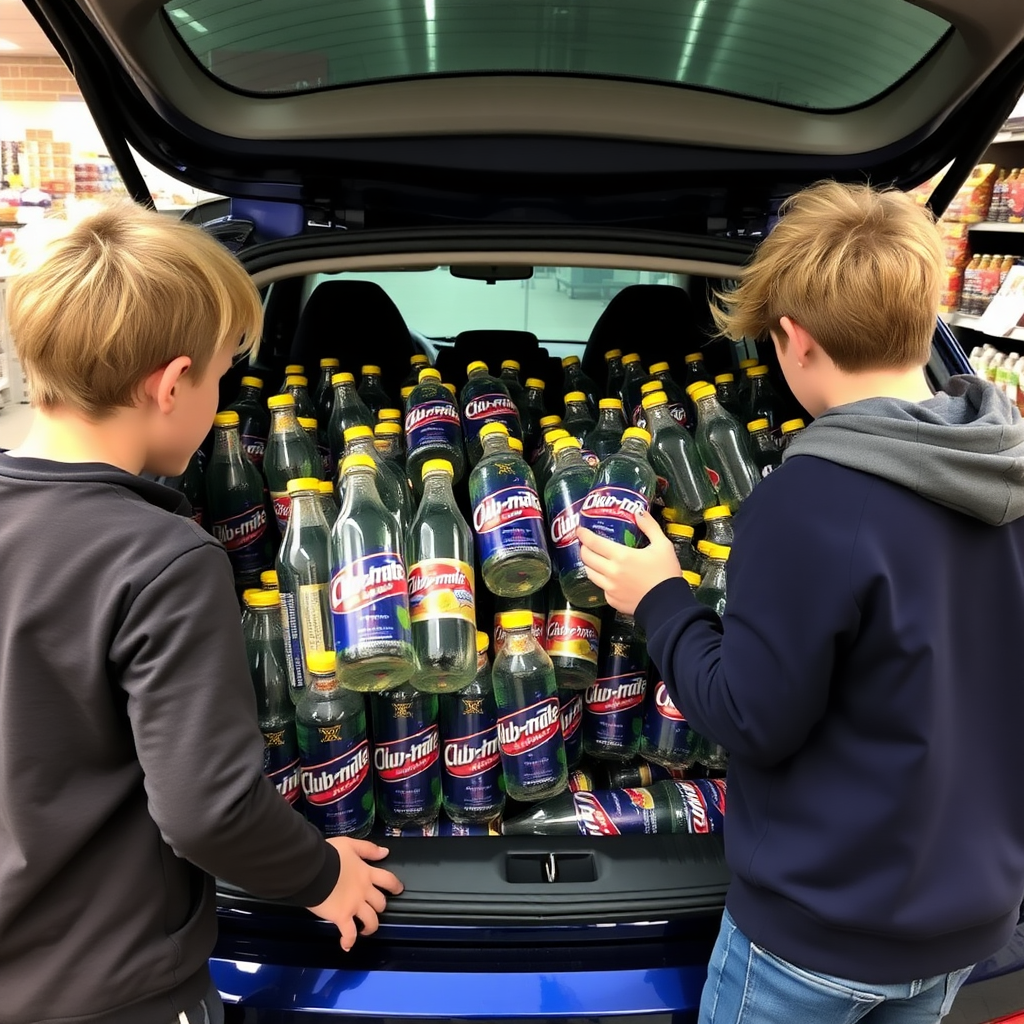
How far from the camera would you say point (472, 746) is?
139cm

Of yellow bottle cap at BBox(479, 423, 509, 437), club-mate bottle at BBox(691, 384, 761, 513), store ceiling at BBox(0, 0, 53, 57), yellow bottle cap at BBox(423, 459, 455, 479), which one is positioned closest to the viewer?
yellow bottle cap at BBox(423, 459, 455, 479)

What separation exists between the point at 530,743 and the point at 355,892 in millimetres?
347

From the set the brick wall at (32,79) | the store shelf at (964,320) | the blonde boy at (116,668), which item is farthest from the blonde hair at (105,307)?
the brick wall at (32,79)

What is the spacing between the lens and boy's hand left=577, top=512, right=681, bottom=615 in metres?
1.17

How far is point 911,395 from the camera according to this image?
102cm

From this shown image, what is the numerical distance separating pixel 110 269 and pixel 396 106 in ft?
2.59

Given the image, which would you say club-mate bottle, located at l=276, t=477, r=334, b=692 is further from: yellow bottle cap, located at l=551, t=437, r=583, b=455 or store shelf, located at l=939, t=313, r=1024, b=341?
store shelf, located at l=939, t=313, r=1024, b=341

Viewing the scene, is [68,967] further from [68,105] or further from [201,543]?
[68,105]

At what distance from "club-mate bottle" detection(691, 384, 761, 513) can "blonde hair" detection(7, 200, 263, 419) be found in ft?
3.26

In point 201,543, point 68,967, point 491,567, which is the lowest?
point 68,967

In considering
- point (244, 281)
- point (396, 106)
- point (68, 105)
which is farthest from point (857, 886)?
point (68, 105)

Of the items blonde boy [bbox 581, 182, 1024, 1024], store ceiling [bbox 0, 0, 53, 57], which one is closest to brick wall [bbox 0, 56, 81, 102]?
store ceiling [bbox 0, 0, 53, 57]

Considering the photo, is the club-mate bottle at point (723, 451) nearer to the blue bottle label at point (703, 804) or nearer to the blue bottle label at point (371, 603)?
the blue bottle label at point (703, 804)

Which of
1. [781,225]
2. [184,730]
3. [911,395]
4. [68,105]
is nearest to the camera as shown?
[184,730]
